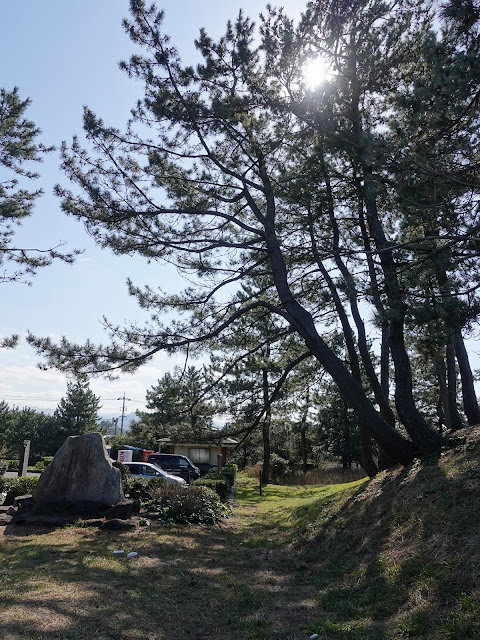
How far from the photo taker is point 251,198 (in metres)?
11.0

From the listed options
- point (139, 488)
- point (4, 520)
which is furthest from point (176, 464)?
point (4, 520)

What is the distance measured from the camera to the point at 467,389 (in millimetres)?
10859

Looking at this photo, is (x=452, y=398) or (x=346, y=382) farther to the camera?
(x=452, y=398)

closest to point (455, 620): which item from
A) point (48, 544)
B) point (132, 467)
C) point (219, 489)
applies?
point (48, 544)

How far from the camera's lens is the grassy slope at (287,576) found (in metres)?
4.23

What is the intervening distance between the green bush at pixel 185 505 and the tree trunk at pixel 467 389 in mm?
6103

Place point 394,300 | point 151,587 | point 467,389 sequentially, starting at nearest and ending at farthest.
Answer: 1. point 151,587
2. point 394,300
3. point 467,389

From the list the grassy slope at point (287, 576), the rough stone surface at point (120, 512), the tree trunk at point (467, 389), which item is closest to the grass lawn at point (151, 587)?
the grassy slope at point (287, 576)

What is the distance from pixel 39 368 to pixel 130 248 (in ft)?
9.83

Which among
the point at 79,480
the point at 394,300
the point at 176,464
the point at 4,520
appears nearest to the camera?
the point at 394,300

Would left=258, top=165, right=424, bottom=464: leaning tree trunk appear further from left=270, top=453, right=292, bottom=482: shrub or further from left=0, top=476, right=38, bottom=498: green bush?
left=270, top=453, right=292, bottom=482: shrub

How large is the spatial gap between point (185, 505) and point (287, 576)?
15.0 ft

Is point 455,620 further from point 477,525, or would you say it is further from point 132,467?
point 132,467

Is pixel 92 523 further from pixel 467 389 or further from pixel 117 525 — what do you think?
pixel 467 389
